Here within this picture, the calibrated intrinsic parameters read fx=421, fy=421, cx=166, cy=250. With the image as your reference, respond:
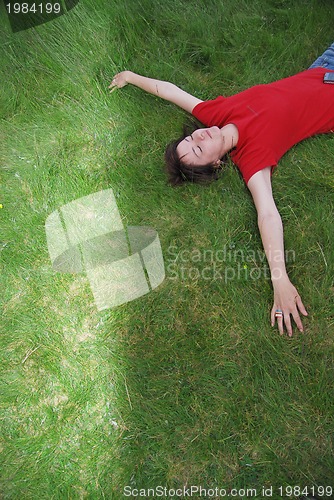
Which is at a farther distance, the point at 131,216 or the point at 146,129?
the point at 146,129

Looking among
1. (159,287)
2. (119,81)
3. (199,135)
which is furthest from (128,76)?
(159,287)

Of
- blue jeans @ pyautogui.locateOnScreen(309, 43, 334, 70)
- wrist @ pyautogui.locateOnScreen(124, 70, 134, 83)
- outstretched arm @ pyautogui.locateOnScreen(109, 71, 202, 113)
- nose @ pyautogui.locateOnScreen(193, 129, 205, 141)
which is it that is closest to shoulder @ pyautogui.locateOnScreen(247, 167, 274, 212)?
nose @ pyautogui.locateOnScreen(193, 129, 205, 141)

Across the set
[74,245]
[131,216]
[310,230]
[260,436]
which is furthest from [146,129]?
[260,436]

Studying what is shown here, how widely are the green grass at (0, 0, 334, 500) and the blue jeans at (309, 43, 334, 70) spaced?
0.38ft

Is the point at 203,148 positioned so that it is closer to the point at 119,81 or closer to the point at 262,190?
the point at 262,190

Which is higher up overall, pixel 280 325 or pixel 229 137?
pixel 229 137

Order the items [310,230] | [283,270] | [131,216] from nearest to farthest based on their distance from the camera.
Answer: [283,270] → [310,230] → [131,216]

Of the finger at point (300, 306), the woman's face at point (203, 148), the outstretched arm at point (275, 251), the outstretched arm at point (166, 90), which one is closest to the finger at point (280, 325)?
the outstretched arm at point (275, 251)

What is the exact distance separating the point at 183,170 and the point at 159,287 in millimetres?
660

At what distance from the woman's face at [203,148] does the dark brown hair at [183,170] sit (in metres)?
0.02

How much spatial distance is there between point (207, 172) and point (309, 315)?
93cm

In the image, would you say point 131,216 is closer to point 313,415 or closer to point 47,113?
point 47,113

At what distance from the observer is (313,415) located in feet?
6.17

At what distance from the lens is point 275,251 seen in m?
2.07
